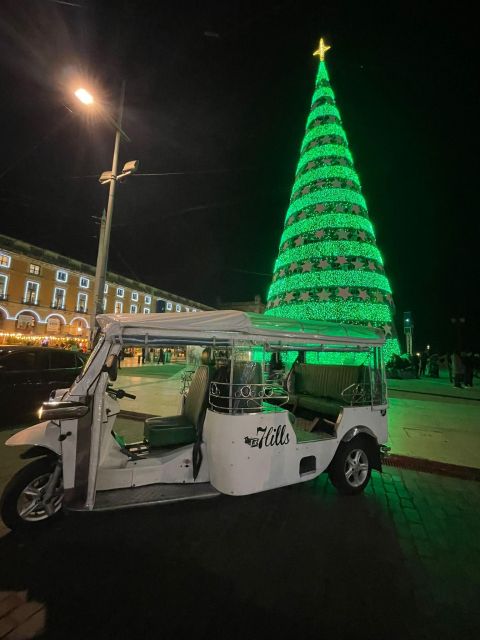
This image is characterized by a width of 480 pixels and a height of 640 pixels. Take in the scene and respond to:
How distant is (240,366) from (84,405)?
5.87ft

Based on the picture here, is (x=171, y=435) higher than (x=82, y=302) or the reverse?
the reverse

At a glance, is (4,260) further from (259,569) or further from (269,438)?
(259,569)

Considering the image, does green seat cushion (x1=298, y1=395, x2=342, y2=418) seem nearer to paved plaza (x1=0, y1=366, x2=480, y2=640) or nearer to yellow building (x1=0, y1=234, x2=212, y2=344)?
paved plaza (x1=0, y1=366, x2=480, y2=640)

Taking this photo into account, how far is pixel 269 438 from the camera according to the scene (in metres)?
3.56

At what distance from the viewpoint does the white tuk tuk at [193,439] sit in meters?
3.22

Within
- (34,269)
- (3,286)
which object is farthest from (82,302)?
(3,286)

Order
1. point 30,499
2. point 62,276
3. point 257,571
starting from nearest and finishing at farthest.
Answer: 1. point 257,571
2. point 30,499
3. point 62,276

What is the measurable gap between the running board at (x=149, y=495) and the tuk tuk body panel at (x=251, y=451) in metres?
0.22

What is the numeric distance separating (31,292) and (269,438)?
161 feet

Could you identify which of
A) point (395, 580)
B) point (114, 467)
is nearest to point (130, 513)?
point (114, 467)

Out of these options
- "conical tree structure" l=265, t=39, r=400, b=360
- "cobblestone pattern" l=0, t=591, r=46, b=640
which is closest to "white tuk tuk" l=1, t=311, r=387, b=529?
"cobblestone pattern" l=0, t=591, r=46, b=640

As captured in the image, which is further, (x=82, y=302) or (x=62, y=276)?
(x=82, y=302)

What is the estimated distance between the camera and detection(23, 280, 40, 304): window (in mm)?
41478

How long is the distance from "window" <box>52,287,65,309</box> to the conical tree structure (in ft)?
139
